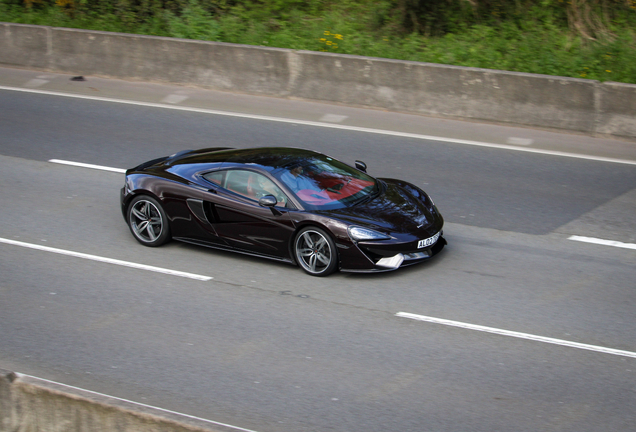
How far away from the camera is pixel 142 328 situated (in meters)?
7.67

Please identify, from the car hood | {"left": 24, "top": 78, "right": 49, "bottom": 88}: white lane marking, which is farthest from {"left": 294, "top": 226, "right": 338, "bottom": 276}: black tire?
{"left": 24, "top": 78, "right": 49, "bottom": 88}: white lane marking

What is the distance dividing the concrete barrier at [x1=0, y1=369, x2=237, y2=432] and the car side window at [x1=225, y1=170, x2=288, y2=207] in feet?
13.5

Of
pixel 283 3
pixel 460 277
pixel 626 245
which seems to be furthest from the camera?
pixel 283 3

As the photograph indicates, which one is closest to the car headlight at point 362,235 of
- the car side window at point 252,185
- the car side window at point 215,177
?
the car side window at point 252,185

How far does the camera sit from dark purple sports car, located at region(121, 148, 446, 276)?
27.9ft

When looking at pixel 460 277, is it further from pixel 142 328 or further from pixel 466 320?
pixel 142 328

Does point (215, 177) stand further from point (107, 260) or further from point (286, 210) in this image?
point (107, 260)

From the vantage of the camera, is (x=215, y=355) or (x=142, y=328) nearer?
(x=215, y=355)

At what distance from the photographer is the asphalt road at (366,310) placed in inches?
250

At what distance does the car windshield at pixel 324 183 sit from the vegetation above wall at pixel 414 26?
723cm

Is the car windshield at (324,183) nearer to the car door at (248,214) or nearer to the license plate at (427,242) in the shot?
the car door at (248,214)

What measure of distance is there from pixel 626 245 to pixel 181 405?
6195 mm

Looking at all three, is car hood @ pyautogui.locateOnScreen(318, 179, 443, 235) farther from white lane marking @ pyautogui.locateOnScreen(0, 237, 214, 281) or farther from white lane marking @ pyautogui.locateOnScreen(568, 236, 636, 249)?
white lane marking @ pyautogui.locateOnScreen(568, 236, 636, 249)

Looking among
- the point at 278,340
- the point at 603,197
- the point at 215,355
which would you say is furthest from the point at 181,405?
the point at 603,197
